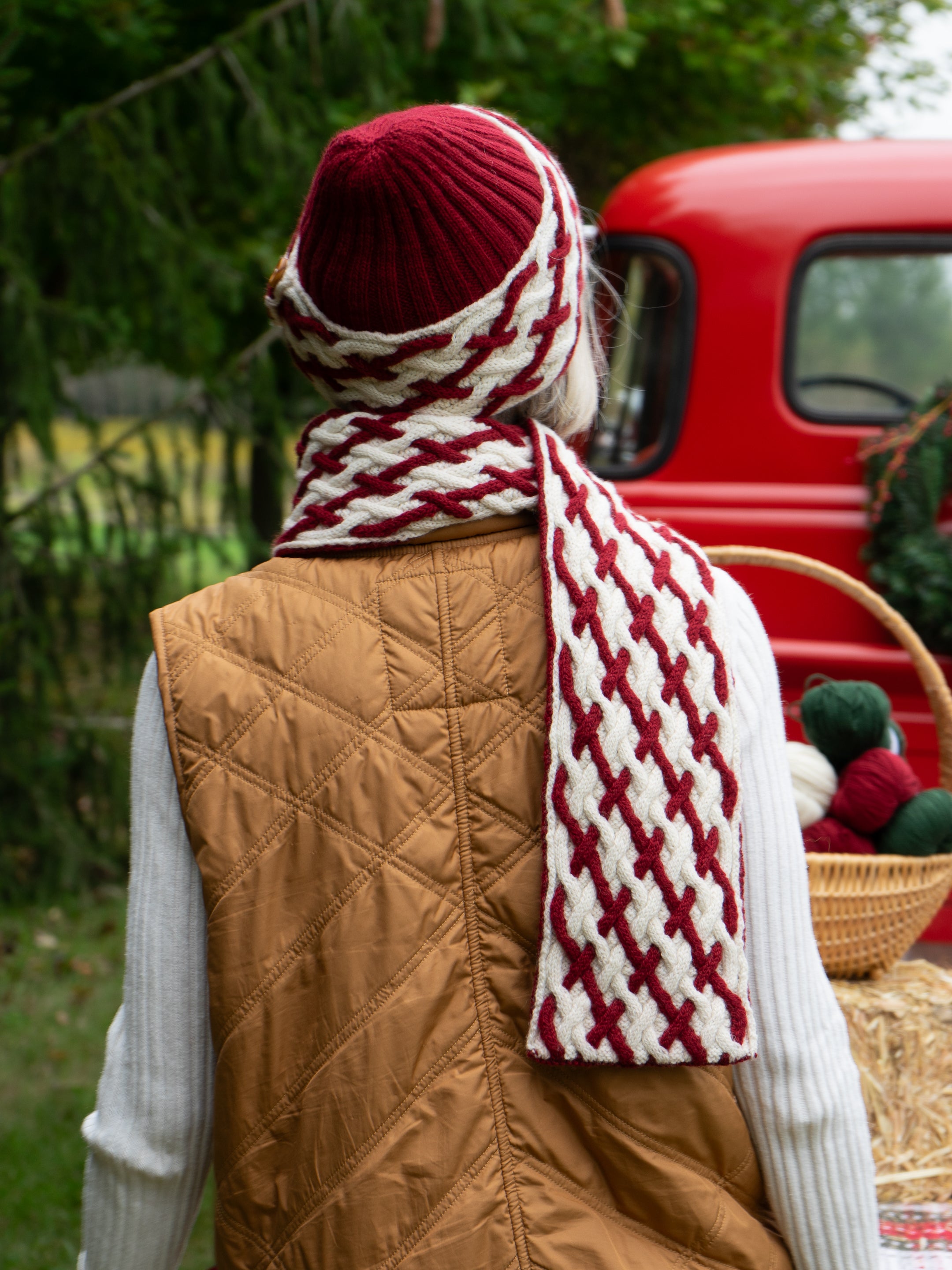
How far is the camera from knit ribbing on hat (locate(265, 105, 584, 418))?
37.8 inches

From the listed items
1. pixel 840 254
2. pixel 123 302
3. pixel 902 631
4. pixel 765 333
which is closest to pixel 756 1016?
pixel 902 631

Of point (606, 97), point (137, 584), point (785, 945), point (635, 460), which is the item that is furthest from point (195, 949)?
→ point (606, 97)

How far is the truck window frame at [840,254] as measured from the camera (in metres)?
3.50

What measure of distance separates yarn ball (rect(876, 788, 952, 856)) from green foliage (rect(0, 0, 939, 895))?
2.96 metres

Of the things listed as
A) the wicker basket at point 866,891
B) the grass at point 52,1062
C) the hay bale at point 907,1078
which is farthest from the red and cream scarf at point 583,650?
the grass at point 52,1062

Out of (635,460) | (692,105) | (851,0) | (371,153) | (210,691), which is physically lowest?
(635,460)

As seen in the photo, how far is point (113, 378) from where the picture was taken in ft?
16.1

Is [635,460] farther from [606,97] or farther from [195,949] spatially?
[606,97]

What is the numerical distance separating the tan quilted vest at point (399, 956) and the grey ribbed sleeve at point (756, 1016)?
0.12ft

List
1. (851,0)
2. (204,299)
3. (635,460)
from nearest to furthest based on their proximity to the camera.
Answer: (635,460) < (204,299) < (851,0)

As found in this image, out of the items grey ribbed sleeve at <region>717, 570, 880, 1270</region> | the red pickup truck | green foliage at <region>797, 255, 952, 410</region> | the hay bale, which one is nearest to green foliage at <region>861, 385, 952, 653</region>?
the red pickup truck

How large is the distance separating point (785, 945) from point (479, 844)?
28 cm

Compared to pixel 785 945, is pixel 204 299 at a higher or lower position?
higher

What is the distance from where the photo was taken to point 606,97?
8.04 m
